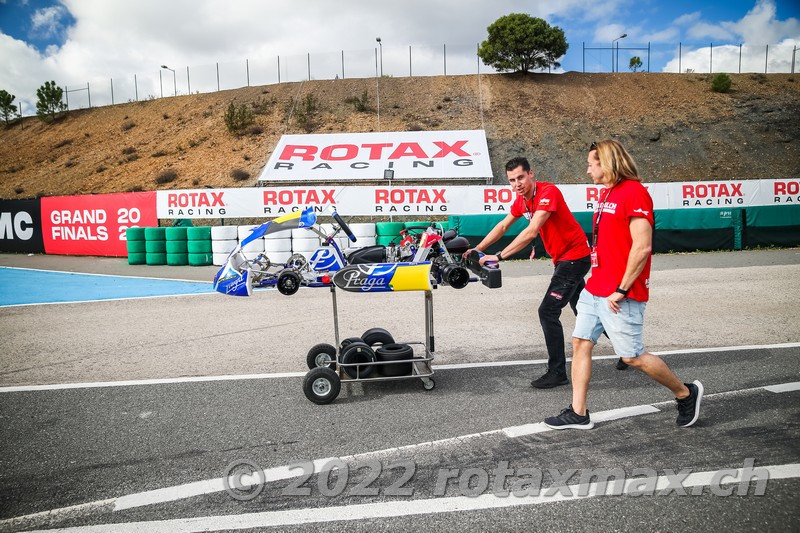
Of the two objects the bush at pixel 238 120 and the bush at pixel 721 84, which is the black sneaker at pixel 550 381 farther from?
the bush at pixel 721 84

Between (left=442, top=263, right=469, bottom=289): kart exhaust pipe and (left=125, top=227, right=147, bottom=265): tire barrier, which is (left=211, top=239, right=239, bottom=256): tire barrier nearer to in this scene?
(left=125, top=227, right=147, bottom=265): tire barrier

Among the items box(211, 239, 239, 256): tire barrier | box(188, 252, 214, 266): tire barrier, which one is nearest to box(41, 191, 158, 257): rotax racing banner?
box(188, 252, 214, 266): tire barrier

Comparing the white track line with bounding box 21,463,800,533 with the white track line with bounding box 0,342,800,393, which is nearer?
the white track line with bounding box 21,463,800,533

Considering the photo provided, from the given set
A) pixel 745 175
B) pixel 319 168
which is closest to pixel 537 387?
pixel 319 168

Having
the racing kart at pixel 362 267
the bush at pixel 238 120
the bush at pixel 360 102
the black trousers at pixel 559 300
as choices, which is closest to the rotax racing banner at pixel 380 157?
the bush at pixel 360 102

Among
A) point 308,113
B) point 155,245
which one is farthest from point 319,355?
point 308,113

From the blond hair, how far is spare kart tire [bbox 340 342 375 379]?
2637 millimetres

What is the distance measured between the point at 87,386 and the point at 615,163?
545 cm

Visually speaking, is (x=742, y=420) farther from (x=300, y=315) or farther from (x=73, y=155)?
(x=73, y=155)

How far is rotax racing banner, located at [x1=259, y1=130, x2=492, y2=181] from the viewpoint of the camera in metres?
27.7

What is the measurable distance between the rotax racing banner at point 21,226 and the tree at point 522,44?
40.2 meters

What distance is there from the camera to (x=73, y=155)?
46.5 meters

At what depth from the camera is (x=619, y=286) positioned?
361 cm

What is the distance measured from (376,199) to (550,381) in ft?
53.5
